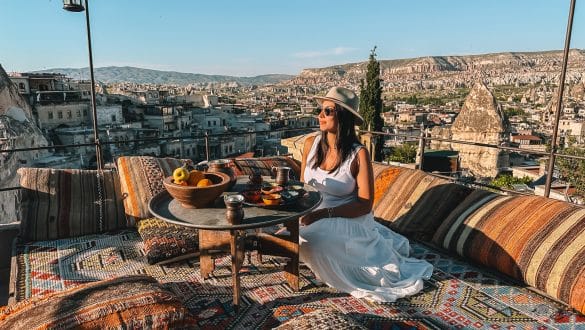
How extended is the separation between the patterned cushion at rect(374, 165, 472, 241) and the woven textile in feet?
6.92

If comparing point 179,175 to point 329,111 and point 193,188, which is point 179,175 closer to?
point 193,188

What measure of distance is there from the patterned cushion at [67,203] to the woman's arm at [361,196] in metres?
2.15

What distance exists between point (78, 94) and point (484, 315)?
58.2 meters

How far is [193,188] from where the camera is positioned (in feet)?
7.16

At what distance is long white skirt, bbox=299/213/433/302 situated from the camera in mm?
2523

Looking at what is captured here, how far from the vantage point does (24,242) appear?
3.35 meters

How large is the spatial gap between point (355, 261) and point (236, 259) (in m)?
0.77

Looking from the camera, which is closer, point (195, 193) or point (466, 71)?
point (195, 193)

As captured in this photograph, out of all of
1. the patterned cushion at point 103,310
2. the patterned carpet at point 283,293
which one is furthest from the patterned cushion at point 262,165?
the patterned cushion at point 103,310

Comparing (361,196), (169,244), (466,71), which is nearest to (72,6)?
(169,244)

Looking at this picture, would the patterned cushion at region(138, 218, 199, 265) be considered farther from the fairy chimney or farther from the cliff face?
the fairy chimney

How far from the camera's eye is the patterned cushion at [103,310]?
5.78 feet

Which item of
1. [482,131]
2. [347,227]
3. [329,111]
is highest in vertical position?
[329,111]

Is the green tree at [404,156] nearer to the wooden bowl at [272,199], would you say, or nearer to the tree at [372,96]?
the tree at [372,96]
